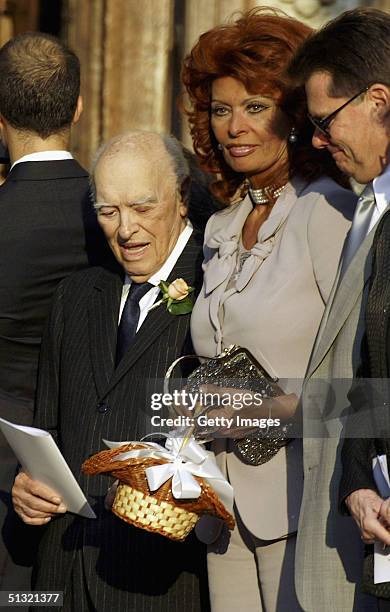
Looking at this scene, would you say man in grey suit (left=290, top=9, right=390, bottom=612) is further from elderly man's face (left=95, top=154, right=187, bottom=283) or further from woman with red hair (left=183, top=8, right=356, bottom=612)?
elderly man's face (left=95, top=154, right=187, bottom=283)

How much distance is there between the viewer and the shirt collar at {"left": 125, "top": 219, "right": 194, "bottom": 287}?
417 cm

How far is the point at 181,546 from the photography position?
3965 millimetres

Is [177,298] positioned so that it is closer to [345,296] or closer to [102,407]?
[102,407]

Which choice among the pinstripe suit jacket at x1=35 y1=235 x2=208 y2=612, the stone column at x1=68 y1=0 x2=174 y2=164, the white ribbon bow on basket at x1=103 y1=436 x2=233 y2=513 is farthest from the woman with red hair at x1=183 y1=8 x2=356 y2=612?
the stone column at x1=68 y1=0 x2=174 y2=164

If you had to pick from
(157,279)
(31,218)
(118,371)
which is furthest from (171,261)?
(31,218)

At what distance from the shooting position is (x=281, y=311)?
3.59m

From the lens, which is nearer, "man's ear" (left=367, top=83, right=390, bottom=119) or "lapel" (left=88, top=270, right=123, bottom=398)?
"man's ear" (left=367, top=83, right=390, bottom=119)

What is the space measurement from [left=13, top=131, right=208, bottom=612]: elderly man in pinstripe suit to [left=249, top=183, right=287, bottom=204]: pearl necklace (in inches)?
12.9

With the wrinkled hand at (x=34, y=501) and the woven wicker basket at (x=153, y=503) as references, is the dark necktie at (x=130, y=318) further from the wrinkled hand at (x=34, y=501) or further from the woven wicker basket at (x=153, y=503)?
the woven wicker basket at (x=153, y=503)

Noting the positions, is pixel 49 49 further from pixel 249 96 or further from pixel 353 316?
pixel 353 316

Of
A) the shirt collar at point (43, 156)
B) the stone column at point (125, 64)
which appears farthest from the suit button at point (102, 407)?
the stone column at point (125, 64)

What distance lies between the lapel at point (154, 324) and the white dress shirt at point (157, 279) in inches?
0.6

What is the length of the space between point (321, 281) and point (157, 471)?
2.11 feet

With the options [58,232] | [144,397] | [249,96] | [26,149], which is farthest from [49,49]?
[144,397]
